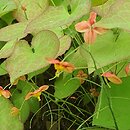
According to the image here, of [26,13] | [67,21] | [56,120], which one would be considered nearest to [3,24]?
[26,13]

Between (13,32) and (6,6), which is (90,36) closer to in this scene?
(13,32)

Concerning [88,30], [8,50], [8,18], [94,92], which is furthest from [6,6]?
[88,30]

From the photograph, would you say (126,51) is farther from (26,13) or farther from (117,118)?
(26,13)

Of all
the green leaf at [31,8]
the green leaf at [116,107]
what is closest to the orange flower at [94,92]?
the green leaf at [116,107]

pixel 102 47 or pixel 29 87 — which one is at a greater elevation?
pixel 102 47

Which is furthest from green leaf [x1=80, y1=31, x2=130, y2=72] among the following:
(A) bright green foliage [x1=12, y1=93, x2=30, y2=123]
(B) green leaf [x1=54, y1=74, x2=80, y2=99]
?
(A) bright green foliage [x1=12, y1=93, x2=30, y2=123]

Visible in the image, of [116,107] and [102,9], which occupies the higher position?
[102,9]
